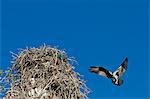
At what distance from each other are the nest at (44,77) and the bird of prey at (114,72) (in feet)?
2.80

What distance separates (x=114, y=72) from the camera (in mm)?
21609

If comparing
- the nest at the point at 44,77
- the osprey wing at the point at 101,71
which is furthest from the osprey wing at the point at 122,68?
the nest at the point at 44,77

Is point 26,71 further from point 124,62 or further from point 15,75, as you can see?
point 124,62

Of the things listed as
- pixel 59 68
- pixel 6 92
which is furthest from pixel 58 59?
pixel 6 92

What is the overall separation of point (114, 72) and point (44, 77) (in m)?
2.27

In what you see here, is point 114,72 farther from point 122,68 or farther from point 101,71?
point 101,71

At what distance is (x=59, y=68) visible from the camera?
20.3 meters

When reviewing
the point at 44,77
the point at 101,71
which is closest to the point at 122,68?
the point at 101,71

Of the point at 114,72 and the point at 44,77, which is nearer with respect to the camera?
the point at 44,77

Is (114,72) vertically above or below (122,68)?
below

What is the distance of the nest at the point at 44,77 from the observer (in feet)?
65.5

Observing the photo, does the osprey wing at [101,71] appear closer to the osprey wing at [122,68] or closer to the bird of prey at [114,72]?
the bird of prey at [114,72]

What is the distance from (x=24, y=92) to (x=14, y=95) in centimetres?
26

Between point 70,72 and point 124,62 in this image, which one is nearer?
point 70,72
